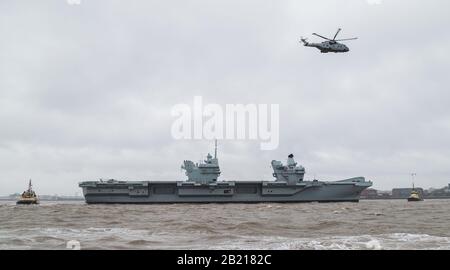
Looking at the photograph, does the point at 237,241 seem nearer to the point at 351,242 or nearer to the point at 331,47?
the point at 351,242

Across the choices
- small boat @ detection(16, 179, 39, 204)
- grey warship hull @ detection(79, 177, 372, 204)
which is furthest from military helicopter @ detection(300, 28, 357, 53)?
small boat @ detection(16, 179, 39, 204)

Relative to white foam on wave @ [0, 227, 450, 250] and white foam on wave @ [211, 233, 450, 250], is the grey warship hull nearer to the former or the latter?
white foam on wave @ [0, 227, 450, 250]

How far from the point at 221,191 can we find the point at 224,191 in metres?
0.45

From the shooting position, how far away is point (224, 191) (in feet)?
198

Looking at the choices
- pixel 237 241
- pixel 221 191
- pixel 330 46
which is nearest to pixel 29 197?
pixel 221 191

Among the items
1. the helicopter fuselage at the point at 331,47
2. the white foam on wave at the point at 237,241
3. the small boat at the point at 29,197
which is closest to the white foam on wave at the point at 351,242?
the white foam on wave at the point at 237,241

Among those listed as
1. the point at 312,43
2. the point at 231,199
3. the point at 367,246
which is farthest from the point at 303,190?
the point at 367,246

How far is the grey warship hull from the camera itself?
58972 mm

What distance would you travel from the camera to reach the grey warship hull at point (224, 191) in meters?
59.0

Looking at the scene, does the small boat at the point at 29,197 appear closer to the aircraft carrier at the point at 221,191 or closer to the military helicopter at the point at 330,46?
the aircraft carrier at the point at 221,191

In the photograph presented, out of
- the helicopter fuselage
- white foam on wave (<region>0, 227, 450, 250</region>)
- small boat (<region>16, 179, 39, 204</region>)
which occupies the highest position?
the helicopter fuselage

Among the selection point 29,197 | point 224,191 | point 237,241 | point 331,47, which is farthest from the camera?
Answer: point 29,197
